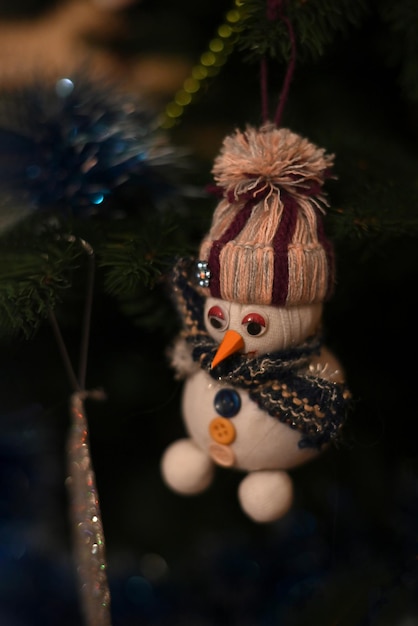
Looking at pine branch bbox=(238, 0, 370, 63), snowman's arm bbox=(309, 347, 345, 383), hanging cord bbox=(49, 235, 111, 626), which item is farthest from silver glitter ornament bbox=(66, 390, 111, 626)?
pine branch bbox=(238, 0, 370, 63)

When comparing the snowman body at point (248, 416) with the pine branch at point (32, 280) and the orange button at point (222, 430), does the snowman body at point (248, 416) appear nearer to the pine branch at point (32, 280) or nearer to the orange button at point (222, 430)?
the orange button at point (222, 430)

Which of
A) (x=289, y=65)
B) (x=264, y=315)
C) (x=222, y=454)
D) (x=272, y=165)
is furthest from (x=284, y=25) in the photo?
(x=222, y=454)

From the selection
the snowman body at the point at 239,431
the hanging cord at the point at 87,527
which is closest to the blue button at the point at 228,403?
the snowman body at the point at 239,431

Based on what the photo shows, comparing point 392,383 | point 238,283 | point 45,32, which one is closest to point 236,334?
point 238,283

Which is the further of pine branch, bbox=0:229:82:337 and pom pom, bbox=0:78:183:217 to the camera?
pom pom, bbox=0:78:183:217

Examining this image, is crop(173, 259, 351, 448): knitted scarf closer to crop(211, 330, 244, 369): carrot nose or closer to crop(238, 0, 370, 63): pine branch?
crop(211, 330, 244, 369): carrot nose

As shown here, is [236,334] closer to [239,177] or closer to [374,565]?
[239,177]

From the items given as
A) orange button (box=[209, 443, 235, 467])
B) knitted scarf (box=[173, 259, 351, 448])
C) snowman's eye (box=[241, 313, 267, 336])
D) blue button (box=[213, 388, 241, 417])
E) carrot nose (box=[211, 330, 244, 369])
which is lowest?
orange button (box=[209, 443, 235, 467])

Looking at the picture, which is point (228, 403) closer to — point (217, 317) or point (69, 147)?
point (217, 317)
